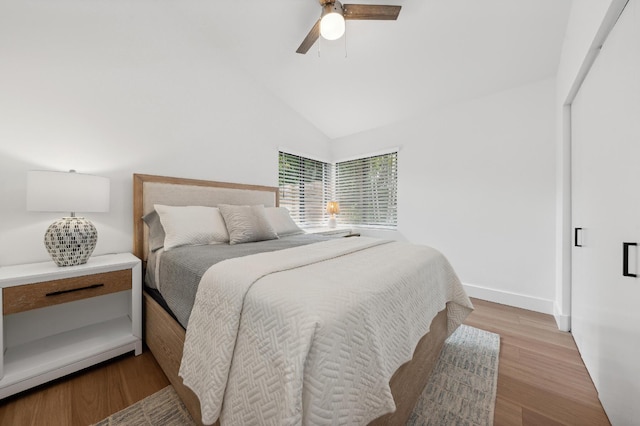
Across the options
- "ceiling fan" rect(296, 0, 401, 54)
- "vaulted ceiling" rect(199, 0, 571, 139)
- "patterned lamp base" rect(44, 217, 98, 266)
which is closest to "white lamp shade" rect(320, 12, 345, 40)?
"ceiling fan" rect(296, 0, 401, 54)

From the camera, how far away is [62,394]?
1.37 metres

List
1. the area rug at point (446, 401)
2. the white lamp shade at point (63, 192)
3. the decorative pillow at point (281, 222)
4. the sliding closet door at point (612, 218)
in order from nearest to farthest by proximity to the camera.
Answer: the sliding closet door at point (612, 218), the area rug at point (446, 401), the white lamp shade at point (63, 192), the decorative pillow at point (281, 222)

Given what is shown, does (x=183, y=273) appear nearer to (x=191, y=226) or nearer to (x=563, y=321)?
(x=191, y=226)

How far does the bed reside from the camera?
2.24ft

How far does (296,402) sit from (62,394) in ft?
5.39

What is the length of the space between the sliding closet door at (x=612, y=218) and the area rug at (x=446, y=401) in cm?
51

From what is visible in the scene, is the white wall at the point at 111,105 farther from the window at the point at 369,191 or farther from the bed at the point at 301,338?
the window at the point at 369,191

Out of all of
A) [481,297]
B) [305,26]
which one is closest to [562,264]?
[481,297]

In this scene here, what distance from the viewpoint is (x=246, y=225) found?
2.14 meters

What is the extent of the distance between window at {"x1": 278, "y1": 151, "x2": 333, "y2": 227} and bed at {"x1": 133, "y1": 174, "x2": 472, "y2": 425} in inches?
83.1

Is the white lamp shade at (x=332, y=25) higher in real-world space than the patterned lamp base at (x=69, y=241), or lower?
higher

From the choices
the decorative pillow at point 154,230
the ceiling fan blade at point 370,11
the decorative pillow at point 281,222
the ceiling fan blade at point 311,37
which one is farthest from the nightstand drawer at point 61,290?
the ceiling fan blade at point 370,11

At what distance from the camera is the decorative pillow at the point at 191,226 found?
184cm

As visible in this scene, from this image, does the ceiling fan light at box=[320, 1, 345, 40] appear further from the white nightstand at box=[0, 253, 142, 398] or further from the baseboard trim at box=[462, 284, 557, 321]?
the baseboard trim at box=[462, 284, 557, 321]
